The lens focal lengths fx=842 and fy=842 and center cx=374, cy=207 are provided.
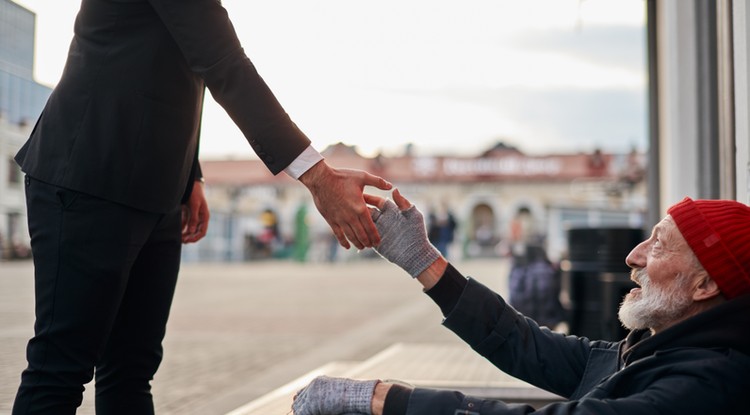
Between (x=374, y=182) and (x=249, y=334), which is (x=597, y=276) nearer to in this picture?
(x=249, y=334)

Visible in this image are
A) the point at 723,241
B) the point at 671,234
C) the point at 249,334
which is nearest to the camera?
the point at 723,241

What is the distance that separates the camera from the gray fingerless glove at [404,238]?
192cm

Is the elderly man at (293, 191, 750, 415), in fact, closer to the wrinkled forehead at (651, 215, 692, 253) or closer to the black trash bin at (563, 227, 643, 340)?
the wrinkled forehead at (651, 215, 692, 253)

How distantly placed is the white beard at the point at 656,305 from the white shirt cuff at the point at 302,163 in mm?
754

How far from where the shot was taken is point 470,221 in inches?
1810

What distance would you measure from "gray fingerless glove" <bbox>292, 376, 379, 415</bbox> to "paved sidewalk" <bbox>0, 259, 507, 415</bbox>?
29.4 inches

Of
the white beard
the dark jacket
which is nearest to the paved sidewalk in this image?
the dark jacket

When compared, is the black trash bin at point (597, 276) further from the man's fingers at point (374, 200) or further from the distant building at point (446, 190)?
the distant building at point (446, 190)

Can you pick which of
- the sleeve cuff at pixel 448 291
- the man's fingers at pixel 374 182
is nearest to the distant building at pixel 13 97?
the man's fingers at pixel 374 182

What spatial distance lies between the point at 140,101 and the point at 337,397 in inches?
31.2

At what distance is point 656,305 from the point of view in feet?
5.63

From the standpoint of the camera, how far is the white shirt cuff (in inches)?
74.9

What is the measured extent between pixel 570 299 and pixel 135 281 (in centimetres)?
464

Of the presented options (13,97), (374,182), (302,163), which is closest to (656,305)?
(374,182)
